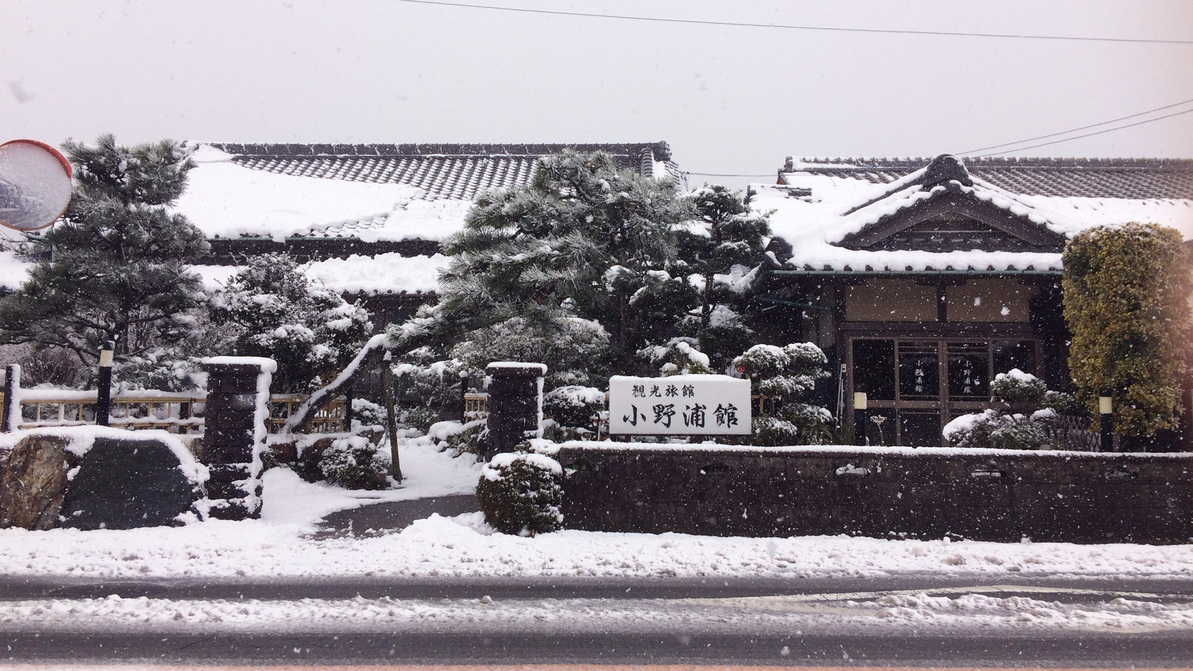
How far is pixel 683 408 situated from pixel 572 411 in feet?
5.26

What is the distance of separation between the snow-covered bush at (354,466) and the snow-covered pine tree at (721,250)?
524 cm

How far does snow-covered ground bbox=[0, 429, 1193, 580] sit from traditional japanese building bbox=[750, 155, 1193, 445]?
15.2 feet

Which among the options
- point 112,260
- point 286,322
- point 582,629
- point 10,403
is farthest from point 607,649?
point 112,260

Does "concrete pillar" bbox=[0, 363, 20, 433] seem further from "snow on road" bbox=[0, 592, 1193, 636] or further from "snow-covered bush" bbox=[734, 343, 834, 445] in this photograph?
"snow-covered bush" bbox=[734, 343, 834, 445]

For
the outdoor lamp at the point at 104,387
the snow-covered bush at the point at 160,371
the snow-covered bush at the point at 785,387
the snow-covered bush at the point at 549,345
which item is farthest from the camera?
the snow-covered bush at the point at 160,371

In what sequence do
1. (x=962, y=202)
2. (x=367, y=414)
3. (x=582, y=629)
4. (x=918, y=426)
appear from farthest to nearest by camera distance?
(x=367, y=414), (x=918, y=426), (x=962, y=202), (x=582, y=629)

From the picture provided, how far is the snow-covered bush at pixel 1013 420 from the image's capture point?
812cm

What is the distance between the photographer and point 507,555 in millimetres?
6520

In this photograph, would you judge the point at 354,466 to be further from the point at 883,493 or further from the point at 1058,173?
the point at 1058,173

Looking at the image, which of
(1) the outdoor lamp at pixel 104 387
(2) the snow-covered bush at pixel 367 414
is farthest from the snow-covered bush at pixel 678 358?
(1) the outdoor lamp at pixel 104 387

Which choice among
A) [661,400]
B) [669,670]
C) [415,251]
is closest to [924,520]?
[661,400]

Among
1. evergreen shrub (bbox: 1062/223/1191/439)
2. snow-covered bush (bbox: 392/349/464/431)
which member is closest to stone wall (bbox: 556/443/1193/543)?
evergreen shrub (bbox: 1062/223/1191/439)

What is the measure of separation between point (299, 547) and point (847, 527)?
18.6 feet

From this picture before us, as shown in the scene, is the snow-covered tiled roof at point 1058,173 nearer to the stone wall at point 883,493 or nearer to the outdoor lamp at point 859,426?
the outdoor lamp at point 859,426
